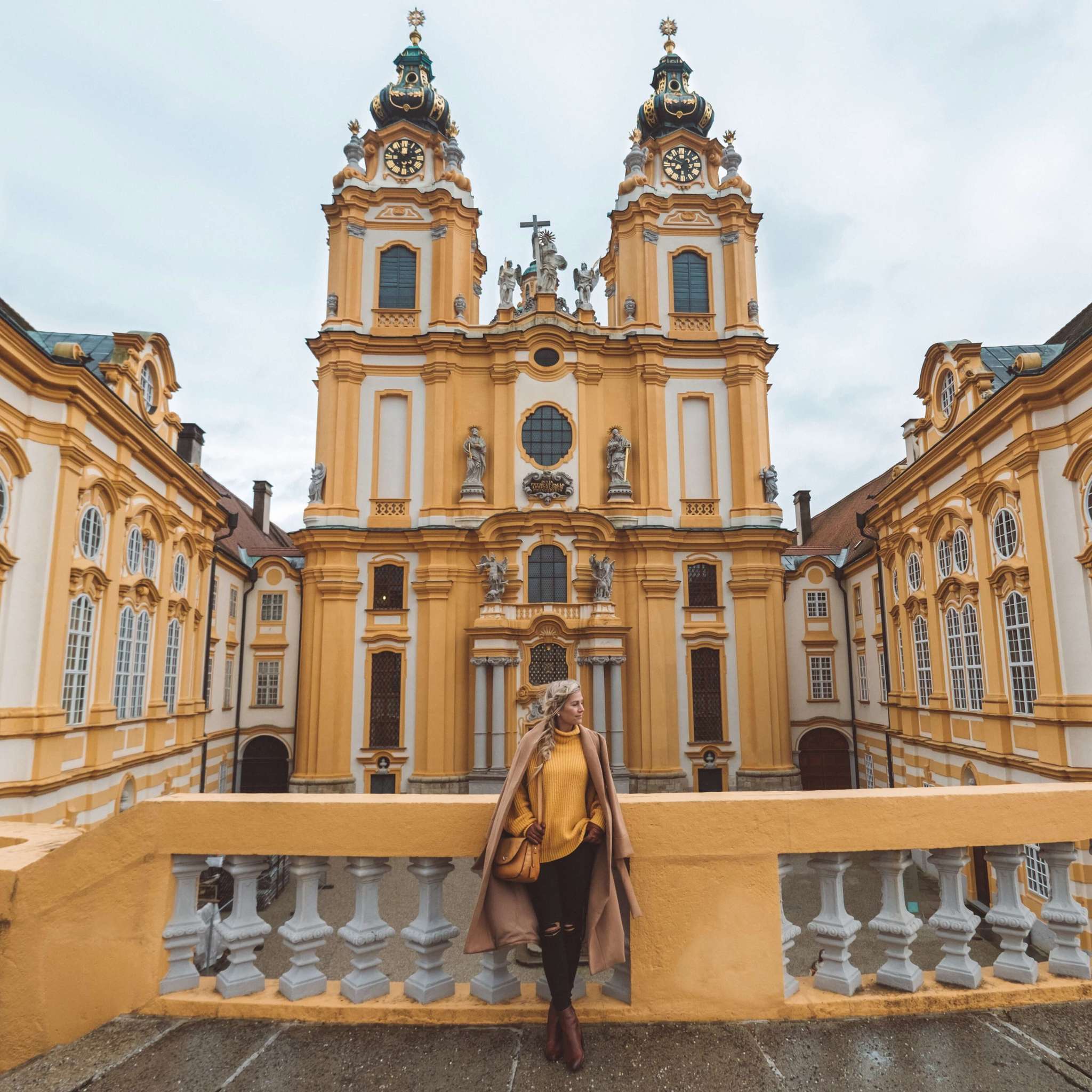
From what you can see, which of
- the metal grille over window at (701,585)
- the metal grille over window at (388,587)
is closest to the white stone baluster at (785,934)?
the metal grille over window at (388,587)

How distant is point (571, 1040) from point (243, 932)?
1.74 metres

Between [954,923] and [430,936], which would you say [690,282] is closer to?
[954,923]

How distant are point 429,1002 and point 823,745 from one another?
86.9 feet

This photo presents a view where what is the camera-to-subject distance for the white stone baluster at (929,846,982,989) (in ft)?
12.0

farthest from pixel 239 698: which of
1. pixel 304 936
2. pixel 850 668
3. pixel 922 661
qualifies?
pixel 304 936

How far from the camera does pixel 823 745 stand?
89.3 ft

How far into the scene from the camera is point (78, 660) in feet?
48.6

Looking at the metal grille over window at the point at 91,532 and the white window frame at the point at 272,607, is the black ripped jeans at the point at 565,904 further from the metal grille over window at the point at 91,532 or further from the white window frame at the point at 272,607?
the white window frame at the point at 272,607

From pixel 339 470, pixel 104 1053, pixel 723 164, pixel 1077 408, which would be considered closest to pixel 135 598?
pixel 339 470

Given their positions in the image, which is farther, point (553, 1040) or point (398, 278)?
point (398, 278)

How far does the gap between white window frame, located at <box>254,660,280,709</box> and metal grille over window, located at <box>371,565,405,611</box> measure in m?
4.75

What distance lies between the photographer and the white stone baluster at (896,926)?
3625 mm

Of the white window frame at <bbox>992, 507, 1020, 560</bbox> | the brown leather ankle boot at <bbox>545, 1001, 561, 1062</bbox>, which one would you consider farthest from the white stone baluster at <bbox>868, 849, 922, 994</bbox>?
the white window frame at <bbox>992, 507, 1020, 560</bbox>

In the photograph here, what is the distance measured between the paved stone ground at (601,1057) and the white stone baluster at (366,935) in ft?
0.63
